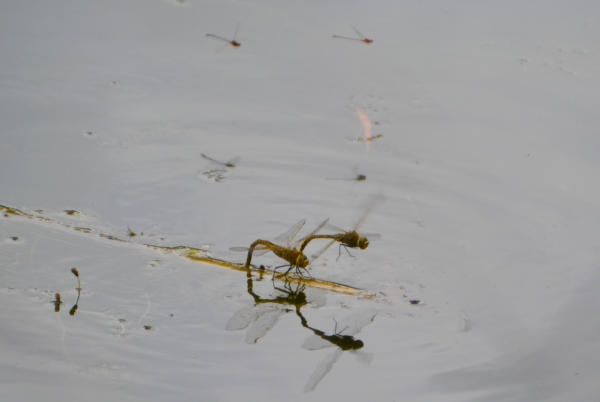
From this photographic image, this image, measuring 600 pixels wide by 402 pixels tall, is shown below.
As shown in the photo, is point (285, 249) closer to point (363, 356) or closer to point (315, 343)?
point (315, 343)

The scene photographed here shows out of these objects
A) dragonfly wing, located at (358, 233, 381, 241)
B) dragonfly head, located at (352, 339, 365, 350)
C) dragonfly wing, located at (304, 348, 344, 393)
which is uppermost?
dragonfly wing, located at (358, 233, 381, 241)

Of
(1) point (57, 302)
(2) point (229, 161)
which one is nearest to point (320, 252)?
(2) point (229, 161)

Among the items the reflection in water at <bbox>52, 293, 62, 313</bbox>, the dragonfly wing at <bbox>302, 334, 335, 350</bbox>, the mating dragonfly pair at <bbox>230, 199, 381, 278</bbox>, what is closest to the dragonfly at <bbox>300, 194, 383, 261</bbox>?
the mating dragonfly pair at <bbox>230, 199, 381, 278</bbox>

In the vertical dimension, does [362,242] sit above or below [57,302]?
above

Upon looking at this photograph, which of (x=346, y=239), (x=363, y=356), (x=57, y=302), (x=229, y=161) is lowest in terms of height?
(x=57, y=302)

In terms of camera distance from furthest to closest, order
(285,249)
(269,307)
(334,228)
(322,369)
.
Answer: (334,228), (285,249), (269,307), (322,369)

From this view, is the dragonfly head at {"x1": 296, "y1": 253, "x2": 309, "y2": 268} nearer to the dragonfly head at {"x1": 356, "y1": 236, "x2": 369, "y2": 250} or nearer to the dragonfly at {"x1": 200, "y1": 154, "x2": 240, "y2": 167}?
the dragonfly head at {"x1": 356, "y1": 236, "x2": 369, "y2": 250}
